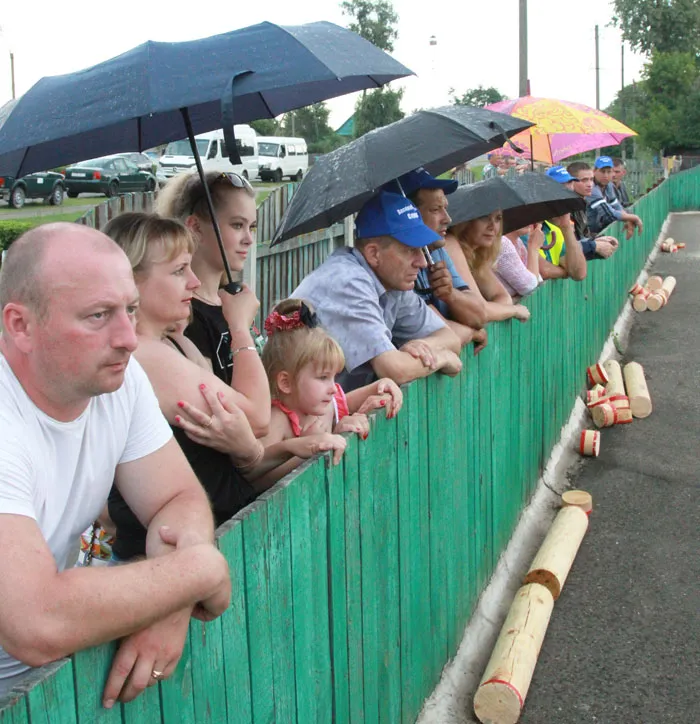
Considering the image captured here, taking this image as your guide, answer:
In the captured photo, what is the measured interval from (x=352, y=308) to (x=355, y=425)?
1.00 meters

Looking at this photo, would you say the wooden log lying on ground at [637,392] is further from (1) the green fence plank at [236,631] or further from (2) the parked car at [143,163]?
(2) the parked car at [143,163]

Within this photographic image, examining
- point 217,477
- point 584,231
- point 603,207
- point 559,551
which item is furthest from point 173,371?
point 603,207

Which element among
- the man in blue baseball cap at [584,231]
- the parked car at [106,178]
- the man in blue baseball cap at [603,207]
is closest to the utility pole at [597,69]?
the parked car at [106,178]

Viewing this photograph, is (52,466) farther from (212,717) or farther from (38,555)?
(212,717)

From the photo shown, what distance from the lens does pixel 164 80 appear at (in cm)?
317

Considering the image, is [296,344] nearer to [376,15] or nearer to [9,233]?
[9,233]

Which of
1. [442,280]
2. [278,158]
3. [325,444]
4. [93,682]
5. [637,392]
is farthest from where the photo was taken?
[278,158]

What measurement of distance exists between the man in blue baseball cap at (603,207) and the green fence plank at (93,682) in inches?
438

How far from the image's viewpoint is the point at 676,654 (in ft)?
15.8

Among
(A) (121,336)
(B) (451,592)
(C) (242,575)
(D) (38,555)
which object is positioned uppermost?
(A) (121,336)

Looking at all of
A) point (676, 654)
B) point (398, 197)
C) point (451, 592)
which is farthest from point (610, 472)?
point (398, 197)

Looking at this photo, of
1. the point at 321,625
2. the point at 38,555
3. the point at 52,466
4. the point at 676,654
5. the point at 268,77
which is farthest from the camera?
the point at 676,654

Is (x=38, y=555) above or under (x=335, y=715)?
above

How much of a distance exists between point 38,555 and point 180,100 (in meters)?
1.79
